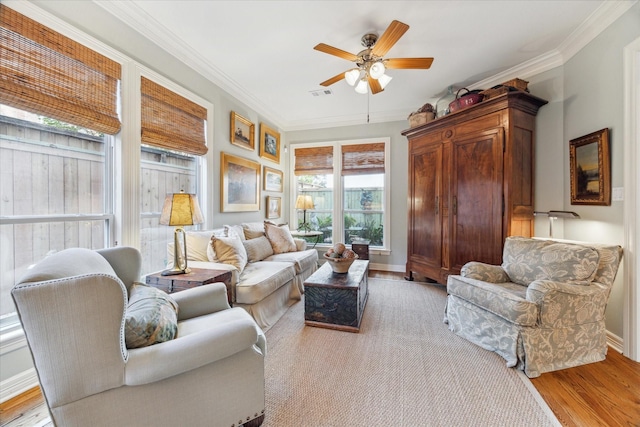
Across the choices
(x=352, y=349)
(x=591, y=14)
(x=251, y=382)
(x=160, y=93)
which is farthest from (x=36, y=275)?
(x=591, y=14)

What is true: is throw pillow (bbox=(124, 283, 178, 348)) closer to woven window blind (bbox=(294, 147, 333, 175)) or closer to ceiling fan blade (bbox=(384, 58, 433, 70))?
ceiling fan blade (bbox=(384, 58, 433, 70))

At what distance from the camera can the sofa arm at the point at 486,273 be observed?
7.86ft

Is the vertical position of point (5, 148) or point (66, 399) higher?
point (5, 148)

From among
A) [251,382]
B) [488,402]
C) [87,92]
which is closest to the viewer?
[251,382]

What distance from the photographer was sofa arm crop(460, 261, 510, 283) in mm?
2395

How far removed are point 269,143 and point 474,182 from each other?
3.19 meters

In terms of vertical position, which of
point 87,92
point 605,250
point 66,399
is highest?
point 87,92

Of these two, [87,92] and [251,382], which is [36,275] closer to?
[251,382]

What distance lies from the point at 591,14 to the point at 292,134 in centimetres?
412

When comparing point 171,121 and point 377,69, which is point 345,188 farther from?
point 171,121

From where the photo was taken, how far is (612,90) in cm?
215

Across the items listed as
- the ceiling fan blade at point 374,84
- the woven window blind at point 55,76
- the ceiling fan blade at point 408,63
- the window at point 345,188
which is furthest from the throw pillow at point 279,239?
the ceiling fan blade at point 408,63

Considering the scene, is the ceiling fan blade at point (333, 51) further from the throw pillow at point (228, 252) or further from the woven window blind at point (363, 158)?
the woven window blind at point (363, 158)

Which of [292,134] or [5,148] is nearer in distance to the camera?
[5,148]
